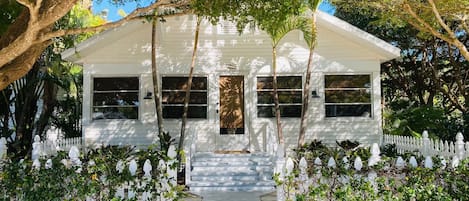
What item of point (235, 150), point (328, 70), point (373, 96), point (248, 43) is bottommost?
point (235, 150)

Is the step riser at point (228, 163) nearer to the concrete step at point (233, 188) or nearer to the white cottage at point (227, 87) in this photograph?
Result: the concrete step at point (233, 188)

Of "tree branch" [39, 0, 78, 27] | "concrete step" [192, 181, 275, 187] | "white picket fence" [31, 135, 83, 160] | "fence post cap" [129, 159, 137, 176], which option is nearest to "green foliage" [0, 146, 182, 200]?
"fence post cap" [129, 159, 137, 176]

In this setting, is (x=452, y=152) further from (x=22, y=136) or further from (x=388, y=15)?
(x=22, y=136)

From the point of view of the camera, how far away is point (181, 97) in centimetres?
1135

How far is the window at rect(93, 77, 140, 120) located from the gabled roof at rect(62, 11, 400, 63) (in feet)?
2.93

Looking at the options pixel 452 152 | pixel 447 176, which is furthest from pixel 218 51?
pixel 447 176

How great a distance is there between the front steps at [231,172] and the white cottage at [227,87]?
125 centimetres

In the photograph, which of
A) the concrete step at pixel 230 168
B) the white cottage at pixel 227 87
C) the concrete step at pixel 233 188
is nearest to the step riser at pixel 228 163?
the concrete step at pixel 230 168

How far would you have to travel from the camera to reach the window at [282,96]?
11.3 meters

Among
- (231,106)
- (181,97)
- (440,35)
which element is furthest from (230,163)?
(440,35)

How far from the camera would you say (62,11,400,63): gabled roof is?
1052 centimetres

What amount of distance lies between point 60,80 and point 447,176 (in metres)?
11.0

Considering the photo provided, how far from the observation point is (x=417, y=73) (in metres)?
16.9

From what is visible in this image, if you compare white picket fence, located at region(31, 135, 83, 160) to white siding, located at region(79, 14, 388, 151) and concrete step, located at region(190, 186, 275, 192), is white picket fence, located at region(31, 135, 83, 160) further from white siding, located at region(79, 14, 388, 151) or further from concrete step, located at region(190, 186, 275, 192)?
concrete step, located at region(190, 186, 275, 192)
